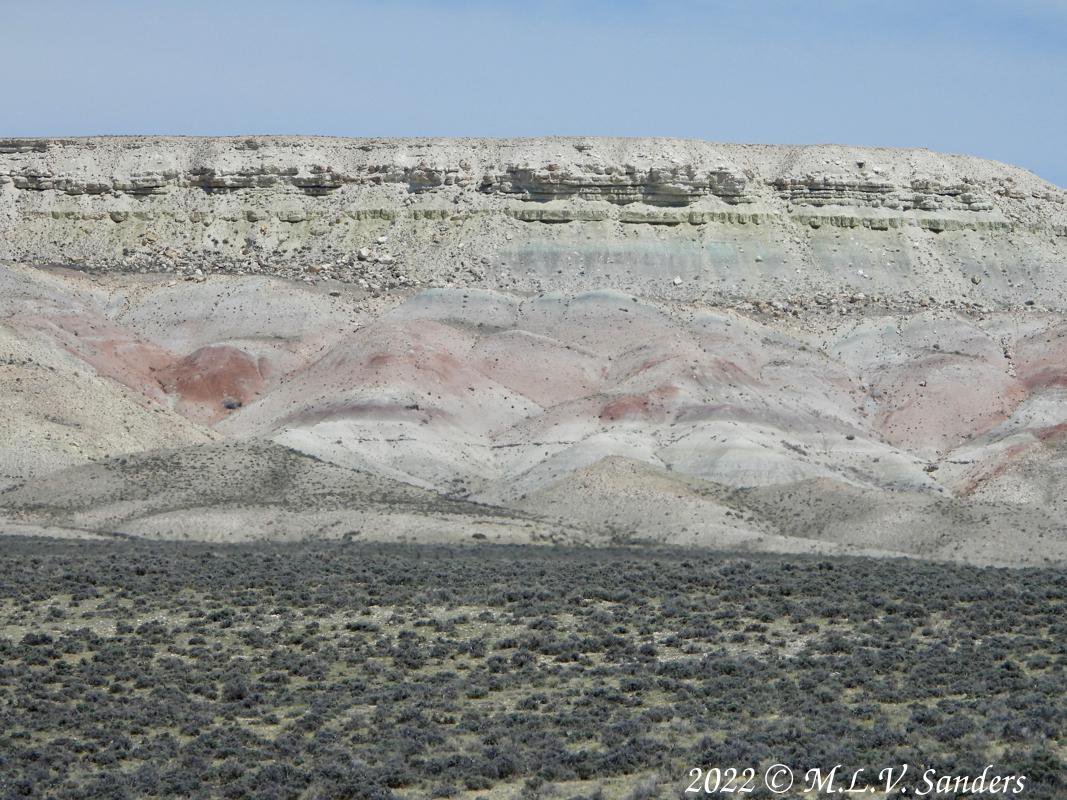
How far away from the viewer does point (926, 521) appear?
52844 millimetres

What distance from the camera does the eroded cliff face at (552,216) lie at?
84.8 meters

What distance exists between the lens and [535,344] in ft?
243

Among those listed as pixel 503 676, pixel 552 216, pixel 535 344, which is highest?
pixel 552 216

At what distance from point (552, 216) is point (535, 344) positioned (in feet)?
51.1

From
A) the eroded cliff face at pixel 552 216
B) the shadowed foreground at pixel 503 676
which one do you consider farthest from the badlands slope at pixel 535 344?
the shadowed foreground at pixel 503 676

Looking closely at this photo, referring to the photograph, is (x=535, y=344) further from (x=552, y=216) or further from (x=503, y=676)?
(x=503, y=676)

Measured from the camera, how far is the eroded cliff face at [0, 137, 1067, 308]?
8475cm

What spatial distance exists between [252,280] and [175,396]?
10.9 metres

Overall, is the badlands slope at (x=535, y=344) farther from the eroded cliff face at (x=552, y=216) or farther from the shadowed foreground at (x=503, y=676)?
the shadowed foreground at (x=503, y=676)

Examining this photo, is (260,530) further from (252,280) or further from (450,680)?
(252,280)

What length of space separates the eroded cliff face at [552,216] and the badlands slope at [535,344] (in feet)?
0.55

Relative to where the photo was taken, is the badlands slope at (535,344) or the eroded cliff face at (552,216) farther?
the eroded cliff face at (552,216)

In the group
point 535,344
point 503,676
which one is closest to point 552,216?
point 535,344

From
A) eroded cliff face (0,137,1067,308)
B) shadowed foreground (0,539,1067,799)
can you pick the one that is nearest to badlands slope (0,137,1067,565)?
eroded cliff face (0,137,1067,308)
